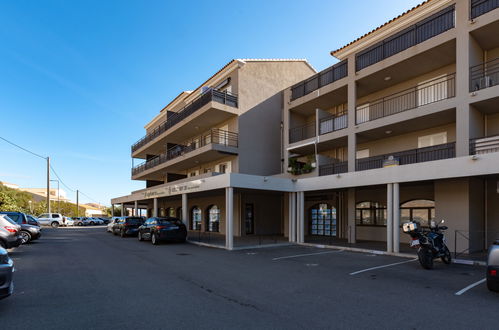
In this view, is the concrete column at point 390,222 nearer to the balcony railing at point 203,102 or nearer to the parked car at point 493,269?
the parked car at point 493,269

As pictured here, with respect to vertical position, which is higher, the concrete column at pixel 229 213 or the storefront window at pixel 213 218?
the concrete column at pixel 229 213

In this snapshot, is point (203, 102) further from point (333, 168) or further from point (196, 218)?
point (196, 218)

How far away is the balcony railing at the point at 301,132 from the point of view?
21.0m

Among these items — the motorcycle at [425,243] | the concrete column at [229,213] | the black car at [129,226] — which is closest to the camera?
the motorcycle at [425,243]

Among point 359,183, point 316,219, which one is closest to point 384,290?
point 359,183

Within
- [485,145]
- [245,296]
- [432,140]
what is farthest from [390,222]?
[245,296]

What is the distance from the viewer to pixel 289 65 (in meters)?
25.0

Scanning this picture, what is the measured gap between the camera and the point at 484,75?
525 inches

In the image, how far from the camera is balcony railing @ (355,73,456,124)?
582 inches

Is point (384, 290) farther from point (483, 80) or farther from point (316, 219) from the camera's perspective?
point (316, 219)

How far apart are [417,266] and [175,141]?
2420 centimetres

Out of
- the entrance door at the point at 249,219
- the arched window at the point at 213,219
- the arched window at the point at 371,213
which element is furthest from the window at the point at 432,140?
the arched window at the point at 213,219

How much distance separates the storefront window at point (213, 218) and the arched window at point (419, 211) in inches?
534

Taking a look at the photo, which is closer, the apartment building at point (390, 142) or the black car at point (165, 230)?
the apartment building at point (390, 142)
